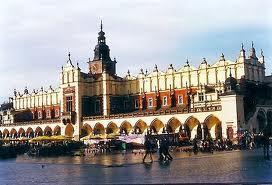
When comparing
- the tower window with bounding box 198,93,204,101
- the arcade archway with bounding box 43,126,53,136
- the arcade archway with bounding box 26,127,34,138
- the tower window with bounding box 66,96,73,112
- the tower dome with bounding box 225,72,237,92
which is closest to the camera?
the tower dome with bounding box 225,72,237,92

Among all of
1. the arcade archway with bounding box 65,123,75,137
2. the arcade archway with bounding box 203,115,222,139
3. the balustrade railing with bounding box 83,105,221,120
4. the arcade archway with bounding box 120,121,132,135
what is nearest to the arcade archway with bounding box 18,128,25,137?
the arcade archway with bounding box 65,123,75,137

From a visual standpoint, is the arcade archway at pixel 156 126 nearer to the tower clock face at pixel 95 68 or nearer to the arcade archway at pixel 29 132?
the tower clock face at pixel 95 68

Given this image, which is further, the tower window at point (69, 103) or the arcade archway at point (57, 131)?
the arcade archway at point (57, 131)

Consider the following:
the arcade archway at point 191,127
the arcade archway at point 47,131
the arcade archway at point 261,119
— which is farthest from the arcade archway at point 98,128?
the arcade archway at point 261,119

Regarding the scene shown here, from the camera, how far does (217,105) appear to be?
67.9 metres

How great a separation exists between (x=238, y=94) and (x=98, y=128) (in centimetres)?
3150

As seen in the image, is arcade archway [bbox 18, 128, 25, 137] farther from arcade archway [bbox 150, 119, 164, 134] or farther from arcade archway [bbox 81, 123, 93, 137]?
arcade archway [bbox 150, 119, 164, 134]

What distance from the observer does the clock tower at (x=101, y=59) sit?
98.2 meters

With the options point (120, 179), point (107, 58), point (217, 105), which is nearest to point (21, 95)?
point (107, 58)

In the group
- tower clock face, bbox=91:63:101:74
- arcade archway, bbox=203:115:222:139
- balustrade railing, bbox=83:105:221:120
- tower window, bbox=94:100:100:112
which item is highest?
tower clock face, bbox=91:63:101:74

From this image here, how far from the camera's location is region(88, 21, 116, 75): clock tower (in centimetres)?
9820

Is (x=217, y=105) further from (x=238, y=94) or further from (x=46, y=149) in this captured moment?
(x=46, y=149)

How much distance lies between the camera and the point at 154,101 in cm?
8569

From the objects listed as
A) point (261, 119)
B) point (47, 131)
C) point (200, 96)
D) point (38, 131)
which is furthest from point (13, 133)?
point (261, 119)
